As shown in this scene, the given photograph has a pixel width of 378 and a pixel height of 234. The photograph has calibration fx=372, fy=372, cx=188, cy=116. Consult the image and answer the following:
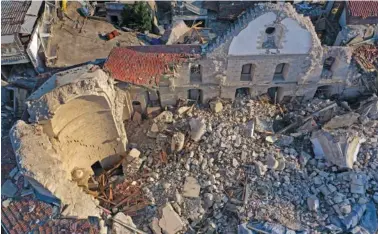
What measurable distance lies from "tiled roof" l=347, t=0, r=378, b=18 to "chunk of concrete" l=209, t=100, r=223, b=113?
888 centimetres

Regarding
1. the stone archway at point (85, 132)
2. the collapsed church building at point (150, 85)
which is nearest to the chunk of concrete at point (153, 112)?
the collapsed church building at point (150, 85)

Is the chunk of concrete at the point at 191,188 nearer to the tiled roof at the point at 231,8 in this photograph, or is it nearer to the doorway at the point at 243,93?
the doorway at the point at 243,93

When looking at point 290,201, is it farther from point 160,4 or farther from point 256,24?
point 160,4

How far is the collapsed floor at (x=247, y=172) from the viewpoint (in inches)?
685

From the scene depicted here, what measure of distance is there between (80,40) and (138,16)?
4.11 metres

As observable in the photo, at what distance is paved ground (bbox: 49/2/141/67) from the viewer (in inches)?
907

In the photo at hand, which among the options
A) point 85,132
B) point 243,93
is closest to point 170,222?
point 85,132

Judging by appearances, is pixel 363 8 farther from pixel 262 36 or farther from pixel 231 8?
A: pixel 231 8

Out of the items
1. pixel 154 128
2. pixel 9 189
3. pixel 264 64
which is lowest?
pixel 154 128

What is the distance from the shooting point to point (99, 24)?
2527 centimetres

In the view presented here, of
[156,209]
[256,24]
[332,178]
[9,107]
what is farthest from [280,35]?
[9,107]

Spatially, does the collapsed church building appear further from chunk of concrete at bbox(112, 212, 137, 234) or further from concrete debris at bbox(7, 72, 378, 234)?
chunk of concrete at bbox(112, 212, 137, 234)

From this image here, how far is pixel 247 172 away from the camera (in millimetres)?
18516

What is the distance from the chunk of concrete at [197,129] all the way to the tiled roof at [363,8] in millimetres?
10404
